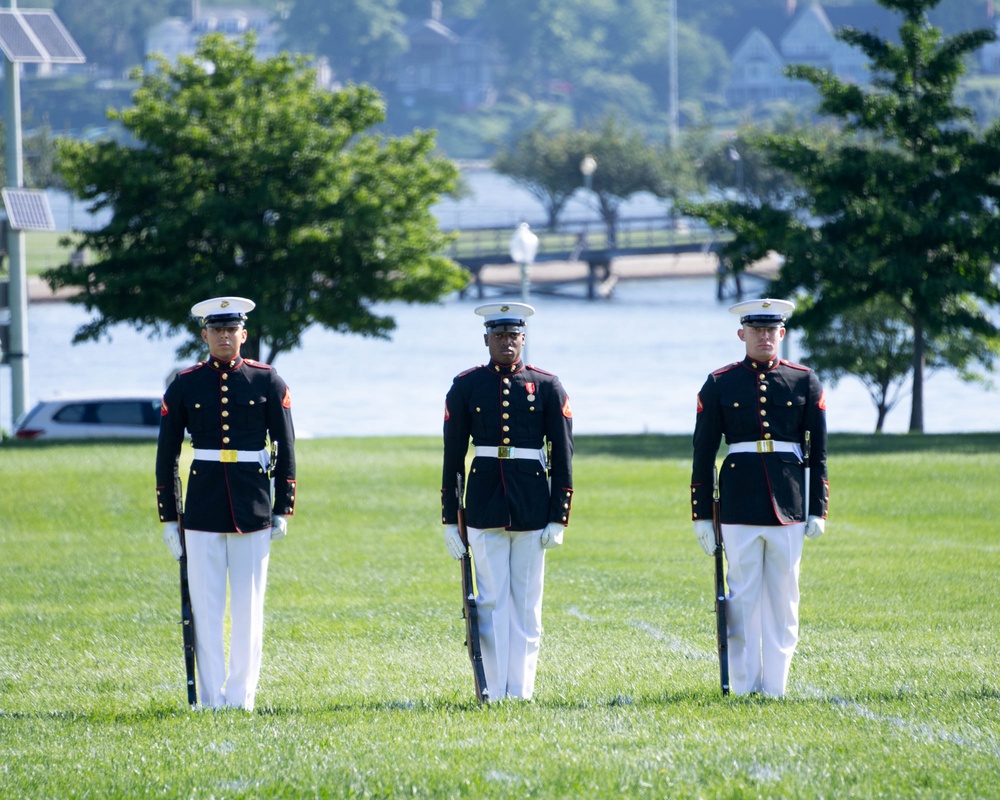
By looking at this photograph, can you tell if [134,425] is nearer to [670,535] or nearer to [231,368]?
[670,535]

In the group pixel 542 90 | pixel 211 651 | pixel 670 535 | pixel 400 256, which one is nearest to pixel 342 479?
pixel 670 535

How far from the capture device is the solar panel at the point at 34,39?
25.7 m

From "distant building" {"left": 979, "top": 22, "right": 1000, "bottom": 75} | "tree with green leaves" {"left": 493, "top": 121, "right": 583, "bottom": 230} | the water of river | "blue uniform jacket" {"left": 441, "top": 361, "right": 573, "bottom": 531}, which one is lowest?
the water of river

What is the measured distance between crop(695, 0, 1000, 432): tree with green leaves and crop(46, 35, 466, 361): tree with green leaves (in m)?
7.33

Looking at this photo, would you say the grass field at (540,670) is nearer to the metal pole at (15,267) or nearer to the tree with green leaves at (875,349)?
the metal pole at (15,267)

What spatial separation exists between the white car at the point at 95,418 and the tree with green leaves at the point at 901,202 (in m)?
11.0

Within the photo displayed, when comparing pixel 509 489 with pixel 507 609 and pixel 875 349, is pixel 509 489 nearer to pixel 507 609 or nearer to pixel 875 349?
pixel 507 609

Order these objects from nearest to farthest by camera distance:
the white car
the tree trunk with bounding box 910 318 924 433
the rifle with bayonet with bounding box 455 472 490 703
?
1. the rifle with bayonet with bounding box 455 472 490 703
2. the white car
3. the tree trunk with bounding box 910 318 924 433

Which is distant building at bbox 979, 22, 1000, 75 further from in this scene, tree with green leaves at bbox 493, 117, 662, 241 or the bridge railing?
tree with green leaves at bbox 493, 117, 662, 241

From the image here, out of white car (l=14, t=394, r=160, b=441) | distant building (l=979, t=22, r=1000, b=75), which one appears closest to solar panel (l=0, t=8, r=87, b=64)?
white car (l=14, t=394, r=160, b=441)

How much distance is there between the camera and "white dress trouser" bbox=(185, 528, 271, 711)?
7.48 meters

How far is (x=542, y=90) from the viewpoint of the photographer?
7736 inches

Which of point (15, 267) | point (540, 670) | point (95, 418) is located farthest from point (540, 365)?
point (540, 670)

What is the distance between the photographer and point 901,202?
1022 inches
